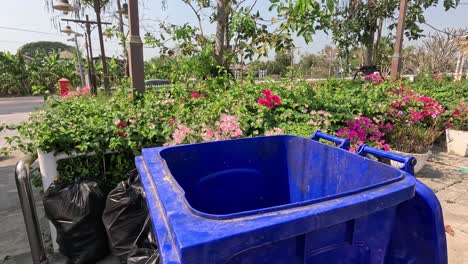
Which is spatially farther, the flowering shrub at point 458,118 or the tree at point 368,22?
the tree at point 368,22

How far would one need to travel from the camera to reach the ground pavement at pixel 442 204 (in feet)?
7.82

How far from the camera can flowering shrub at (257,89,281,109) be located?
3234 mm

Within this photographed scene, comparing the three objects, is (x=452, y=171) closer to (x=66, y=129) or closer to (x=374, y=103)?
(x=374, y=103)

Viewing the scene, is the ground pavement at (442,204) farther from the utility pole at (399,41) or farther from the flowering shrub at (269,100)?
the utility pole at (399,41)

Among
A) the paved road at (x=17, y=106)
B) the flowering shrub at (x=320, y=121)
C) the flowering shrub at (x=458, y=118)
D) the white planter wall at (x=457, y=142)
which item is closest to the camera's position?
the flowering shrub at (x=320, y=121)

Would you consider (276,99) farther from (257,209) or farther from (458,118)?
(458,118)

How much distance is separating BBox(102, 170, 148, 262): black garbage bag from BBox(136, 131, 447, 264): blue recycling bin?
73cm

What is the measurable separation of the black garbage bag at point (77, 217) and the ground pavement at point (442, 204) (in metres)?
0.19

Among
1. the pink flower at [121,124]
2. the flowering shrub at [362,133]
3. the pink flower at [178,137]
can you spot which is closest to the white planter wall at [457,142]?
the flowering shrub at [362,133]

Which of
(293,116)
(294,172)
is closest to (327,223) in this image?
(294,172)

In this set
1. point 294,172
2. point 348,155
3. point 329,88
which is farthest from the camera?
point 329,88

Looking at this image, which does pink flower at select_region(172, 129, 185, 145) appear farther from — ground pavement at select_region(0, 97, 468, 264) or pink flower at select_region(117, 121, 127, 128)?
ground pavement at select_region(0, 97, 468, 264)

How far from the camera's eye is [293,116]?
326 cm

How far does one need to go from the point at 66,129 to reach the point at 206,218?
6.83 ft
